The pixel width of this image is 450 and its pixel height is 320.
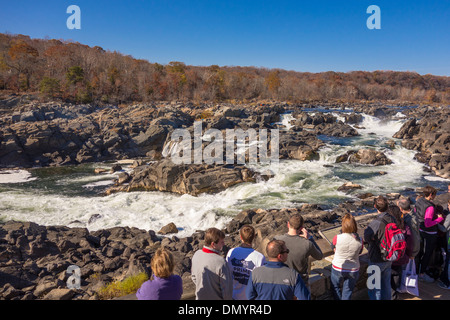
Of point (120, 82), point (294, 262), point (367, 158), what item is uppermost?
point (120, 82)

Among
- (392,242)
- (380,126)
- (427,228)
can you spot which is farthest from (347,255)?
(380,126)

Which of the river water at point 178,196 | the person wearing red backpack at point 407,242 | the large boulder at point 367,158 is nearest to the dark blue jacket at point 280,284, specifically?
the person wearing red backpack at point 407,242

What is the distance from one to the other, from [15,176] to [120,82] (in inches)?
1832

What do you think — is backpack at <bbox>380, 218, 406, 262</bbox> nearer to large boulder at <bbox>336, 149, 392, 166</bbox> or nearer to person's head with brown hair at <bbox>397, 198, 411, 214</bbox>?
person's head with brown hair at <bbox>397, 198, 411, 214</bbox>

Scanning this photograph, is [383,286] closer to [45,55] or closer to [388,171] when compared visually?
[388,171]

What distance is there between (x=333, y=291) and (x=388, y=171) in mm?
19632

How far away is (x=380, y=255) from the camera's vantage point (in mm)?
4238

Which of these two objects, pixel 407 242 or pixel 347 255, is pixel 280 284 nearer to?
pixel 347 255

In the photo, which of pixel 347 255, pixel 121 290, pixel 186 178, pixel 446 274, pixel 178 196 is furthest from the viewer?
pixel 186 178

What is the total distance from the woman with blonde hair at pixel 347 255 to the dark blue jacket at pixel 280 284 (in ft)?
3.94

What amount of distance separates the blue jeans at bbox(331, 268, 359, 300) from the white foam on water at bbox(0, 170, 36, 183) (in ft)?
75.6

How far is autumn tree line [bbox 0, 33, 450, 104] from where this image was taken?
5328 cm

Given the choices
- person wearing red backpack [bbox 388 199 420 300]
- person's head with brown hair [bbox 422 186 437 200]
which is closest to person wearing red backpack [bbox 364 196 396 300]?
person wearing red backpack [bbox 388 199 420 300]

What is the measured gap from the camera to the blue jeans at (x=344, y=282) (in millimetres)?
4090
